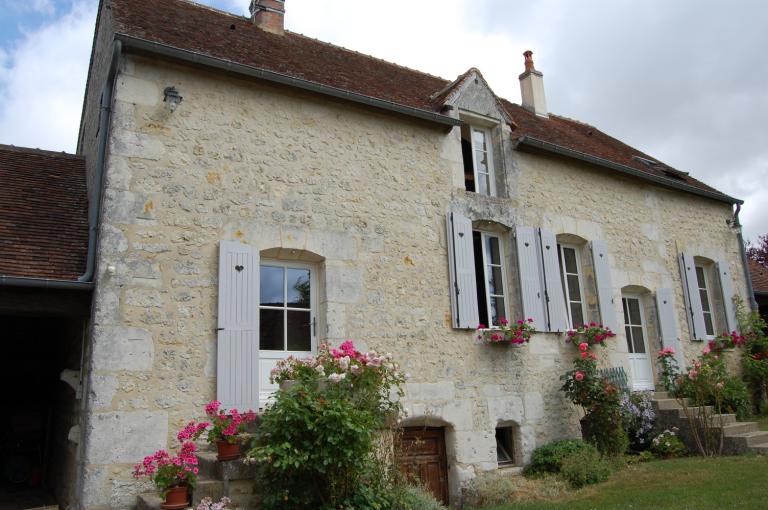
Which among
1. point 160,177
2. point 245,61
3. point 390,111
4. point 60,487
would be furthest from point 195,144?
point 60,487

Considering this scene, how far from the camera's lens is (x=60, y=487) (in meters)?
6.64

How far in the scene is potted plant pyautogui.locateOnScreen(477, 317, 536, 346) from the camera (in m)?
7.23

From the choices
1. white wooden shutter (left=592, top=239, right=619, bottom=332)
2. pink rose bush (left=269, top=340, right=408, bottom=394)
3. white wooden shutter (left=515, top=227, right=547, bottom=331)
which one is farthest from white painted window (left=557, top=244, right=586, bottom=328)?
pink rose bush (left=269, top=340, right=408, bottom=394)

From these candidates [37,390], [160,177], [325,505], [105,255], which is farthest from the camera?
[37,390]

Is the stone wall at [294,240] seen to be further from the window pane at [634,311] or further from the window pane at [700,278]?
the window pane at [700,278]

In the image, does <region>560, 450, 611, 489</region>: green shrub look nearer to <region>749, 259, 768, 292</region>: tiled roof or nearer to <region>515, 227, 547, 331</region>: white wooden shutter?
<region>515, 227, 547, 331</region>: white wooden shutter

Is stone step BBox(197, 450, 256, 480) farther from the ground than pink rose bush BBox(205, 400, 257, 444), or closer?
closer

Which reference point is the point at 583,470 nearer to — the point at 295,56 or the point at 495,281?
the point at 495,281

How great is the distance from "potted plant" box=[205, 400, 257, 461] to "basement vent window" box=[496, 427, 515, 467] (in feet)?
11.8

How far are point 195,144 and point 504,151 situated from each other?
4.23 meters

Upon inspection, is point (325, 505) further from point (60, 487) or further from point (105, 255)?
point (60, 487)

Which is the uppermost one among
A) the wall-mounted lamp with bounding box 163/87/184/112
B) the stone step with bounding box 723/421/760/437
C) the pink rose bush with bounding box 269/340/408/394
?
the wall-mounted lamp with bounding box 163/87/184/112

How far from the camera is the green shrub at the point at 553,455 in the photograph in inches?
275

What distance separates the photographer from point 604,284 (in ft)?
28.5
